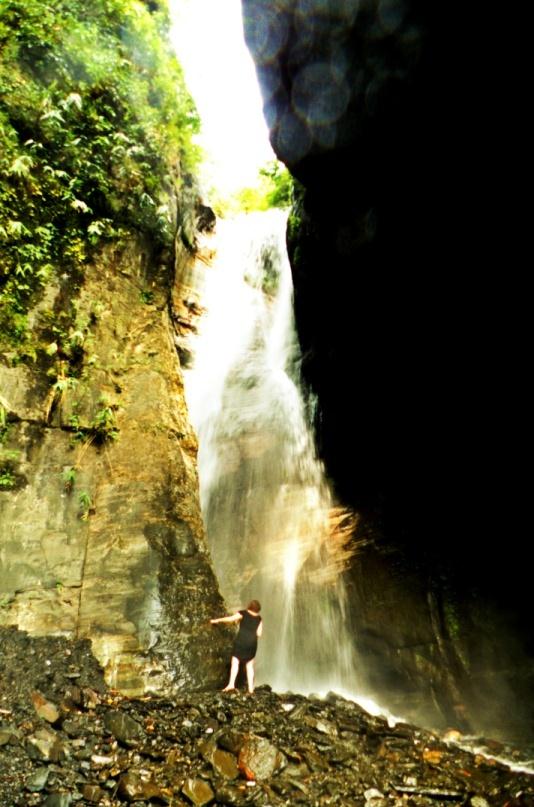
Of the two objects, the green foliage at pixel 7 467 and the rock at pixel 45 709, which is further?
the green foliage at pixel 7 467

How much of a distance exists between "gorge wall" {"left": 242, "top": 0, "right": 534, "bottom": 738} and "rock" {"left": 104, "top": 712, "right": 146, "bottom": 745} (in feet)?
19.1

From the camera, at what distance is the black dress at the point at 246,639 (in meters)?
5.77

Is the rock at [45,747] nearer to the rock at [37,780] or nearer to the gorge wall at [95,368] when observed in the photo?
the rock at [37,780]

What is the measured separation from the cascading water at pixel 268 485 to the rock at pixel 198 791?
5404mm

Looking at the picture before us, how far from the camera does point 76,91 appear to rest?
827 centimetres

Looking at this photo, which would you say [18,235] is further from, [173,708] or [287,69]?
[173,708]

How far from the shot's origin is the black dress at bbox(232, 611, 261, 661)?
5.77 m

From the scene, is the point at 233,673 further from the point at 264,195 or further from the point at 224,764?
the point at 264,195

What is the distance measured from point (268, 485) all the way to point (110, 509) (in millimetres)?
5418

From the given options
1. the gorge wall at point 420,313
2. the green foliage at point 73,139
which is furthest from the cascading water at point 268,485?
the green foliage at point 73,139

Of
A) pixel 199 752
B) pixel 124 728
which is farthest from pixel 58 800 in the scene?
pixel 199 752

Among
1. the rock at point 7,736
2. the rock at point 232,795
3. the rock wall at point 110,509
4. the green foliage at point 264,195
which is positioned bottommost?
the rock at point 232,795

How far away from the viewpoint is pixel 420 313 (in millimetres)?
8555

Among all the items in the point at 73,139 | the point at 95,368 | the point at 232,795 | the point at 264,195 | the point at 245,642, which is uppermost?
the point at 264,195
